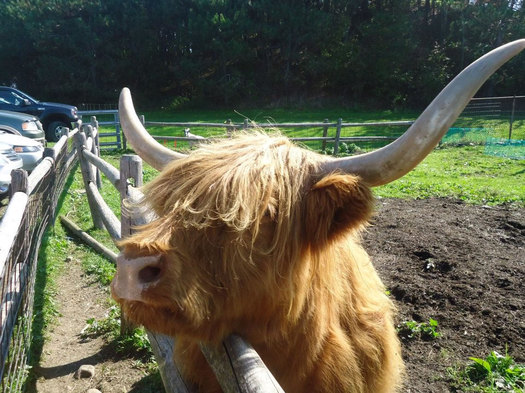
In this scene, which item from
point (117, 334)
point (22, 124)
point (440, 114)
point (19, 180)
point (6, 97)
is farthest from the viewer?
point (6, 97)

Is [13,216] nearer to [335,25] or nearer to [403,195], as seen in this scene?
[403,195]

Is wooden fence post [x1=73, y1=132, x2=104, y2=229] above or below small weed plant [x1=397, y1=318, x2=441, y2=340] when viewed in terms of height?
above

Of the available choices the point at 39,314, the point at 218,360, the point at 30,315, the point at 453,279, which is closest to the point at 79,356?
the point at 30,315

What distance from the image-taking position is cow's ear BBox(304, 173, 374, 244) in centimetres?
164

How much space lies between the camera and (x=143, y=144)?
2.37 meters

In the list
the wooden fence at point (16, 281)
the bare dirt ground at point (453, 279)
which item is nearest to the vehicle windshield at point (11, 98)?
the wooden fence at point (16, 281)

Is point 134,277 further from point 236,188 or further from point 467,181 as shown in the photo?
point 467,181

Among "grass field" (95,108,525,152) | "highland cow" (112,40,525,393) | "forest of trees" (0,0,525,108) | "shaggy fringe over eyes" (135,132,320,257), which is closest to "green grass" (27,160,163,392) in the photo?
"highland cow" (112,40,525,393)

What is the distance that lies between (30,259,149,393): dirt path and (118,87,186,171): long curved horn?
6.54 feet

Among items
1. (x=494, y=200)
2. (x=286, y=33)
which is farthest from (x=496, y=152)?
(x=286, y=33)

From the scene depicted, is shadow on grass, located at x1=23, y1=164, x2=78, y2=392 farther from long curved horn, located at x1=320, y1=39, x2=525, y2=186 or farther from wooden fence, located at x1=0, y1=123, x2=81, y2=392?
long curved horn, located at x1=320, y1=39, x2=525, y2=186

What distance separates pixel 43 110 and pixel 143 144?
654 inches

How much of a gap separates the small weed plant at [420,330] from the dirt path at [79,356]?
2.33m

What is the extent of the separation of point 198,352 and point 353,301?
36.6 inches
